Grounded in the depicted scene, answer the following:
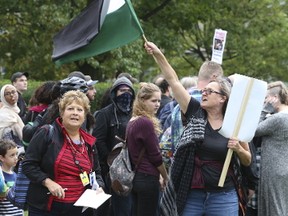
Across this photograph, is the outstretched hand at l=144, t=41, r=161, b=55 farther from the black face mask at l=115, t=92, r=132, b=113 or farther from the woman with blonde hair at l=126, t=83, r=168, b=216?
the black face mask at l=115, t=92, r=132, b=113

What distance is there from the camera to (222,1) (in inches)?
1038

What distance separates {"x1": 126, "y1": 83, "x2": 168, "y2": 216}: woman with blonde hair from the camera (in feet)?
25.2

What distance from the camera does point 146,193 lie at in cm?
778

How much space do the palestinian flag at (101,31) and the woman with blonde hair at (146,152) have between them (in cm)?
98

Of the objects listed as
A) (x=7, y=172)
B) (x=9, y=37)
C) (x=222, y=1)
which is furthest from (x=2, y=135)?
(x=222, y=1)

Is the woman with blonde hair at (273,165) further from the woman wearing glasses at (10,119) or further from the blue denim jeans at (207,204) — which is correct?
the woman wearing glasses at (10,119)

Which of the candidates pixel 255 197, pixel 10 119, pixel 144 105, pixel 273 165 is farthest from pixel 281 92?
pixel 10 119

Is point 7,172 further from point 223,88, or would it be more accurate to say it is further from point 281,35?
point 281,35

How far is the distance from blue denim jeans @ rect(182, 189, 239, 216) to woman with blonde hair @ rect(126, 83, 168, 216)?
1.36m

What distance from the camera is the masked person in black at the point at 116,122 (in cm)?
859

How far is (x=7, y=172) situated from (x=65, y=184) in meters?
1.73

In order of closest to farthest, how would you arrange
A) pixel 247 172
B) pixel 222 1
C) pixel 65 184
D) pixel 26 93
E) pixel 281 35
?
pixel 65 184, pixel 247 172, pixel 26 93, pixel 222 1, pixel 281 35

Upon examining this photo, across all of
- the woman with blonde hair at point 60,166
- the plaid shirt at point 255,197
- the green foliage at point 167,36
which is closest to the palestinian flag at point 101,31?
the woman with blonde hair at point 60,166

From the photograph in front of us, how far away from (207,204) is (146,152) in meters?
1.61
